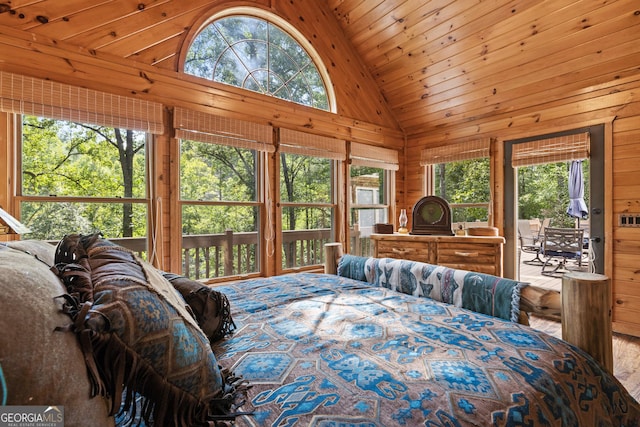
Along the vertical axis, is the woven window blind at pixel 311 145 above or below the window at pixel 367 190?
above

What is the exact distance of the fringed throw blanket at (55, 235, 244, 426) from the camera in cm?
57

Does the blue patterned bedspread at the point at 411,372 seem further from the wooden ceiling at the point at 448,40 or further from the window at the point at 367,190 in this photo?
the window at the point at 367,190

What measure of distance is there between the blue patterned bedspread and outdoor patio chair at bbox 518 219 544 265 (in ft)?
11.1

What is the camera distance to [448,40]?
343 centimetres

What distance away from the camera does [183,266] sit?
304 cm

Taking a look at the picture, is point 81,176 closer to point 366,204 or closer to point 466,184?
point 366,204

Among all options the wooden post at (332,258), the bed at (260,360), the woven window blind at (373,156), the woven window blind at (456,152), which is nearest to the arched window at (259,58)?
the woven window blind at (373,156)

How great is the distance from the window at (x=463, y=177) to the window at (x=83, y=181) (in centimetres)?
367

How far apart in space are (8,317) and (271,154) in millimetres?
3148

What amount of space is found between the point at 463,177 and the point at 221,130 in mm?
3260

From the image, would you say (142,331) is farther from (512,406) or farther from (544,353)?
(544,353)

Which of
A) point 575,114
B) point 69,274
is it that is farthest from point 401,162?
point 69,274

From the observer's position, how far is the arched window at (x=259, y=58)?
313 cm

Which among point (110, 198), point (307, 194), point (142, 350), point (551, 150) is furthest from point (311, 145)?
point (142, 350)
